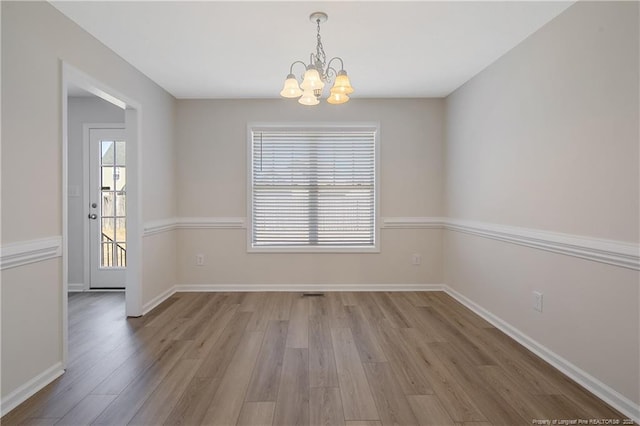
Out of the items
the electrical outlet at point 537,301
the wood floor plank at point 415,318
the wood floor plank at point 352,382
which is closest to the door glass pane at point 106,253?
the wood floor plank at point 352,382

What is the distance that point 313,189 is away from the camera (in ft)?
13.4

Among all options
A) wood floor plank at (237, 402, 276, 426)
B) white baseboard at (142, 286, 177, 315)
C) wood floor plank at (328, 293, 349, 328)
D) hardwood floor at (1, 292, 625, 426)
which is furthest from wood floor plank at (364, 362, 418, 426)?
white baseboard at (142, 286, 177, 315)

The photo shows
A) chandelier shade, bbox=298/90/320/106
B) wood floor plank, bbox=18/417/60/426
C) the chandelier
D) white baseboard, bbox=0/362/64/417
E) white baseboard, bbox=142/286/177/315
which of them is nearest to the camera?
wood floor plank, bbox=18/417/60/426

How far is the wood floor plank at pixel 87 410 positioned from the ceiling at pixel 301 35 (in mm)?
2413

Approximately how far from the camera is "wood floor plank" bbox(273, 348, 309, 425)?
168cm

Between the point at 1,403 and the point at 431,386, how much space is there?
239 cm

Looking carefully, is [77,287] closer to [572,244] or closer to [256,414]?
[256,414]

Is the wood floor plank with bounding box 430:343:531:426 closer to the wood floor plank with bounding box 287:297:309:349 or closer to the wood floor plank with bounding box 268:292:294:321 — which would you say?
the wood floor plank with bounding box 287:297:309:349

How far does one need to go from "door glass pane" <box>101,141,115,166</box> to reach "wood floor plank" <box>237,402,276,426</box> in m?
3.65

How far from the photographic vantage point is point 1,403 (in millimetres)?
1699

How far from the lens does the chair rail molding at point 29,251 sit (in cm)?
174

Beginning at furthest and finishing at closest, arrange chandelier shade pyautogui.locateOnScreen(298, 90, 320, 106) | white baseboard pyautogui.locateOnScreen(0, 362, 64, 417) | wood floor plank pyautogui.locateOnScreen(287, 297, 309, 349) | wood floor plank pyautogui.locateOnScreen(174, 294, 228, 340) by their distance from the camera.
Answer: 1. wood floor plank pyautogui.locateOnScreen(174, 294, 228, 340)
2. wood floor plank pyautogui.locateOnScreen(287, 297, 309, 349)
3. chandelier shade pyautogui.locateOnScreen(298, 90, 320, 106)
4. white baseboard pyautogui.locateOnScreen(0, 362, 64, 417)

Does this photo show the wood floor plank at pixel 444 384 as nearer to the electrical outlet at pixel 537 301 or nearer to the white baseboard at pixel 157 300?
the electrical outlet at pixel 537 301

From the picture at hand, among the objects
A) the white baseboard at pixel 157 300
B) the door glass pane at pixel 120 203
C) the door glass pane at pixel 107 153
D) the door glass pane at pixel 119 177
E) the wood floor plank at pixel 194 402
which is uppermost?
the door glass pane at pixel 107 153
